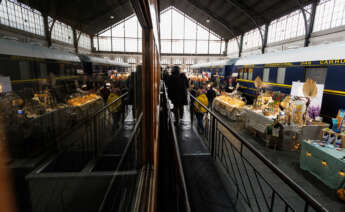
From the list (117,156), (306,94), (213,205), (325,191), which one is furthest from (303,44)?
(117,156)

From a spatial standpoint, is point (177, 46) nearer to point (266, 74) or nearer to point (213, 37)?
point (213, 37)

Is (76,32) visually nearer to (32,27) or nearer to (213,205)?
(32,27)

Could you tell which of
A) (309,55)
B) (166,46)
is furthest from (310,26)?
(166,46)

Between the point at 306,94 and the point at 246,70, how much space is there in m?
7.03

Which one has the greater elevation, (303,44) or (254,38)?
(254,38)

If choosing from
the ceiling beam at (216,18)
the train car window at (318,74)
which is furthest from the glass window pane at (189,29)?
the train car window at (318,74)

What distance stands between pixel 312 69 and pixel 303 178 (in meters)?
4.46

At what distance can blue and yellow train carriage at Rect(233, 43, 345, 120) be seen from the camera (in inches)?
204

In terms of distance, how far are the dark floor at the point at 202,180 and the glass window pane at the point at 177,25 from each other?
20.0m

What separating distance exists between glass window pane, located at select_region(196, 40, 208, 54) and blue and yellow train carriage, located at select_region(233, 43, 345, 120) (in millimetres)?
13552

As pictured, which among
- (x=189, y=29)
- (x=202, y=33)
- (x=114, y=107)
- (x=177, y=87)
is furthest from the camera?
(x=202, y=33)

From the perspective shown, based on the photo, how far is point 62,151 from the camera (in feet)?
1.24

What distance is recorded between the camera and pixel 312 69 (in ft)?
20.3

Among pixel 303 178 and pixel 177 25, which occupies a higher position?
pixel 177 25
